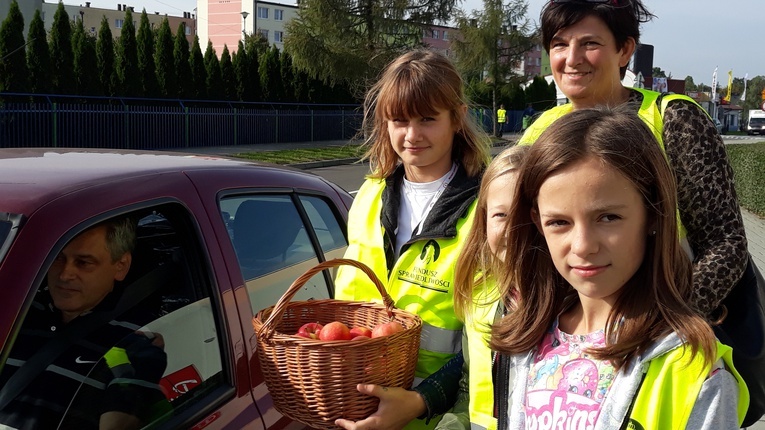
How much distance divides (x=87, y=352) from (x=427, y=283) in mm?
972

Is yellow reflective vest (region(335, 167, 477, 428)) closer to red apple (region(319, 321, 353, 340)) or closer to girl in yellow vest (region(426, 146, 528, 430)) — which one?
girl in yellow vest (region(426, 146, 528, 430))

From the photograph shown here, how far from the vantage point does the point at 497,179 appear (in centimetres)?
210

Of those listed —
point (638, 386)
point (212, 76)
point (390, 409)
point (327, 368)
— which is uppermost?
point (212, 76)

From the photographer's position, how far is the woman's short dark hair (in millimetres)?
2316

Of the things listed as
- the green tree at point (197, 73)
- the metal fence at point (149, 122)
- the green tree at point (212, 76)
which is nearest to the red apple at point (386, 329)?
the metal fence at point (149, 122)

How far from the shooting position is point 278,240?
2.94 meters

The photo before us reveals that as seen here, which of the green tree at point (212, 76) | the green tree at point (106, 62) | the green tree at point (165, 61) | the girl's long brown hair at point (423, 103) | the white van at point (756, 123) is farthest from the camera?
the white van at point (756, 123)

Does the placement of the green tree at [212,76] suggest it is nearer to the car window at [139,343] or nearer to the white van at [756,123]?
the car window at [139,343]

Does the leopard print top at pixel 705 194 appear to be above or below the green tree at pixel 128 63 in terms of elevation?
below

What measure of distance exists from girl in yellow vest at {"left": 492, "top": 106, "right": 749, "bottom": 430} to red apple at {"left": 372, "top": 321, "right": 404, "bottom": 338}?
424 millimetres

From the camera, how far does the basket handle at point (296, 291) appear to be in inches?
79.7

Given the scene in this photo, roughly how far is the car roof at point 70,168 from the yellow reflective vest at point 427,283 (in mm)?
696

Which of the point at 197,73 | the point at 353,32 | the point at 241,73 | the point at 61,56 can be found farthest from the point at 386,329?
the point at 353,32

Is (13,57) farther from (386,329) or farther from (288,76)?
(386,329)
